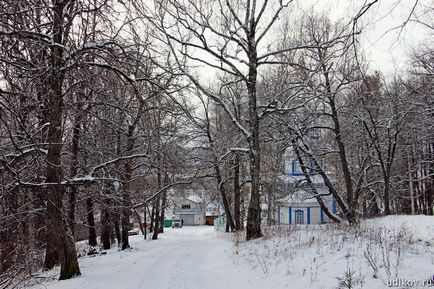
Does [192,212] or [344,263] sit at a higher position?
[192,212]

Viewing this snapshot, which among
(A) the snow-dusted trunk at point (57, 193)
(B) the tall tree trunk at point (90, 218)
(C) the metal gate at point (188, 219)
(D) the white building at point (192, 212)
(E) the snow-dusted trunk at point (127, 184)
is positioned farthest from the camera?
(C) the metal gate at point (188, 219)

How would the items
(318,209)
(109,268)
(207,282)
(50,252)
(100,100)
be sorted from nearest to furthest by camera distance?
1. (207,282)
2. (100,100)
3. (109,268)
4. (50,252)
5. (318,209)

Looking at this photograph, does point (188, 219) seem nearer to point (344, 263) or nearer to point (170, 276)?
point (170, 276)

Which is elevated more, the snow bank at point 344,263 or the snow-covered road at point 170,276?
the snow bank at point 344,263

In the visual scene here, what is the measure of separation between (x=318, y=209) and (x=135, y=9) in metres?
42.8

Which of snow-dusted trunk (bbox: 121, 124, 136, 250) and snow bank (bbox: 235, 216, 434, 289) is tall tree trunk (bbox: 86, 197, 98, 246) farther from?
snow bank (bbox: 235, 216, 434, 289)

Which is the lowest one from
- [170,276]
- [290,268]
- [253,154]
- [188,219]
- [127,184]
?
[170,276]

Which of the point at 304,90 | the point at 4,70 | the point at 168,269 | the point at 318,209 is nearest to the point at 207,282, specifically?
the point at 168,269

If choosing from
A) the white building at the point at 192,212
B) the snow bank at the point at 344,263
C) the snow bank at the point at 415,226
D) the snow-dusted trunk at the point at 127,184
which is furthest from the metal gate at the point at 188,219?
the snow bank at the point at 344,263

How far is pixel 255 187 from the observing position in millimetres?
17031

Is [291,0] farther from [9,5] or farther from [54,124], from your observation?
[9,5]

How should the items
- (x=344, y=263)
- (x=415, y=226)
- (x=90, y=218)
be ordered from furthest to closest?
(x=90, y=218), (x=415, y=226), (x=344, y=263)

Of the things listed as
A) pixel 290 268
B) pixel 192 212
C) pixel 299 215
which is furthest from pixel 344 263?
pixel 192 212

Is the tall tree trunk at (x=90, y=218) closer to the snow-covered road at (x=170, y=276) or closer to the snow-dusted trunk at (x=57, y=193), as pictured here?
the snow-covered road at (x=170, y=276)
